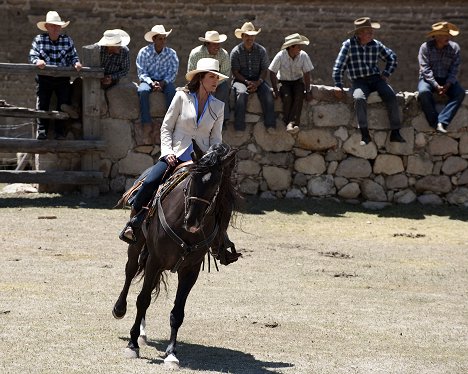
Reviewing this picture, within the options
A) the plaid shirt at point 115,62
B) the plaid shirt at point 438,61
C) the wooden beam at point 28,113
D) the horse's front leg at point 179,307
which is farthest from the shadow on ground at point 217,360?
the plaid shirt at point 438,61

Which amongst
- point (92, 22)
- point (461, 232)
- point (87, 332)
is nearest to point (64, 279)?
point (87, 332)

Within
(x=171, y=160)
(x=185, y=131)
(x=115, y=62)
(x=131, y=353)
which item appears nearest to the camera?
(x=131, y=353)

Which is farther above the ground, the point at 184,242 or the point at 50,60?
the point at 50,60

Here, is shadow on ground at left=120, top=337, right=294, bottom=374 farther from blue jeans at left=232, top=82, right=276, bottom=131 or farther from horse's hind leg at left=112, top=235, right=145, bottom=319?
blue jeans at left=232, top=82, right=276, bottom=131

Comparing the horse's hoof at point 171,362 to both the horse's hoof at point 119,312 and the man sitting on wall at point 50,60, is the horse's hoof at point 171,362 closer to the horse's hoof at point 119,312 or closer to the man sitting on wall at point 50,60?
Answer: the horse's hoof at point 119,312

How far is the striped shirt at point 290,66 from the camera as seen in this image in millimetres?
16047

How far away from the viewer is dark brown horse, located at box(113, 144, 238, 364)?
7562mm

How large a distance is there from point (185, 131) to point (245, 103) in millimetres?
7704

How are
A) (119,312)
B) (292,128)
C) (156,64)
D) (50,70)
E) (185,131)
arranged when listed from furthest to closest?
(292,128), (156,64), (50,70), (119,312), (185,131)

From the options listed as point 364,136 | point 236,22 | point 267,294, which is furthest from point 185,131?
point 236,22

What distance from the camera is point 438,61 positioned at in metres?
16.3

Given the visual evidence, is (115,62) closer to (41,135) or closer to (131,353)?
(41,135)

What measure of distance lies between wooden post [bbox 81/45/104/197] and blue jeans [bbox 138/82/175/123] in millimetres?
678

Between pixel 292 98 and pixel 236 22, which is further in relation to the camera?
pixel 236 22
